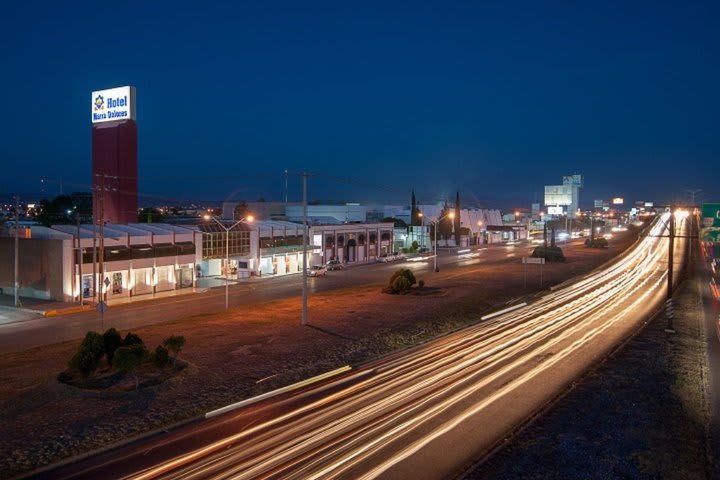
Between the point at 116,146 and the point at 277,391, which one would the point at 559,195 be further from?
the point at 277,391

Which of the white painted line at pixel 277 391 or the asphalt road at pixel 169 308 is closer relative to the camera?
the white painted line at pixel 277 391

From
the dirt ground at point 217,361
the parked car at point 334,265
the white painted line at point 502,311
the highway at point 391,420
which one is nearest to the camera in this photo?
the highway at point 391,420

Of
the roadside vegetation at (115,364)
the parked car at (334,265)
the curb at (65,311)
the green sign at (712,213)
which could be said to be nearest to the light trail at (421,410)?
the roadside vegetation at (115,364)

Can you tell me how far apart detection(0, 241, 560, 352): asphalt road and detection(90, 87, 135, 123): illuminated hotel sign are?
21624 millimetres

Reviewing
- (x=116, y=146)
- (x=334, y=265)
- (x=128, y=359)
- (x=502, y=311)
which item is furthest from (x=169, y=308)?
(x=334, y=265)

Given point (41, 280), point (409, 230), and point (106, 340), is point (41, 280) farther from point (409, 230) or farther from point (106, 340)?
point (409, 230)

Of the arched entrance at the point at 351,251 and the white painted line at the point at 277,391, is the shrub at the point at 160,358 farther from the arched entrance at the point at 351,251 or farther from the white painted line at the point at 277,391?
the arched entrance at the point at 351,251

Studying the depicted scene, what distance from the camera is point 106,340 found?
65.7 ft

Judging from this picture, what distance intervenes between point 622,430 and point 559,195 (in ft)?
450

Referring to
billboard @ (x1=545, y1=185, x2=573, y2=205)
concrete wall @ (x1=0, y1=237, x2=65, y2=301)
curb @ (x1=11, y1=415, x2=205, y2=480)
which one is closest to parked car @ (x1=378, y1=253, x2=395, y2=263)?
concrete wall @ (x1=0, y1=237, x2=65, y2=301)

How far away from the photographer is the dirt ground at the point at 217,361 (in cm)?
1422

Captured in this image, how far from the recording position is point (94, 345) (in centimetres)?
1933

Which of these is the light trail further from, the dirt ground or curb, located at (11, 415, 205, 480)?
the dirt ground

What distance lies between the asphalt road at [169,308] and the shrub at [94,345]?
5723 mm
